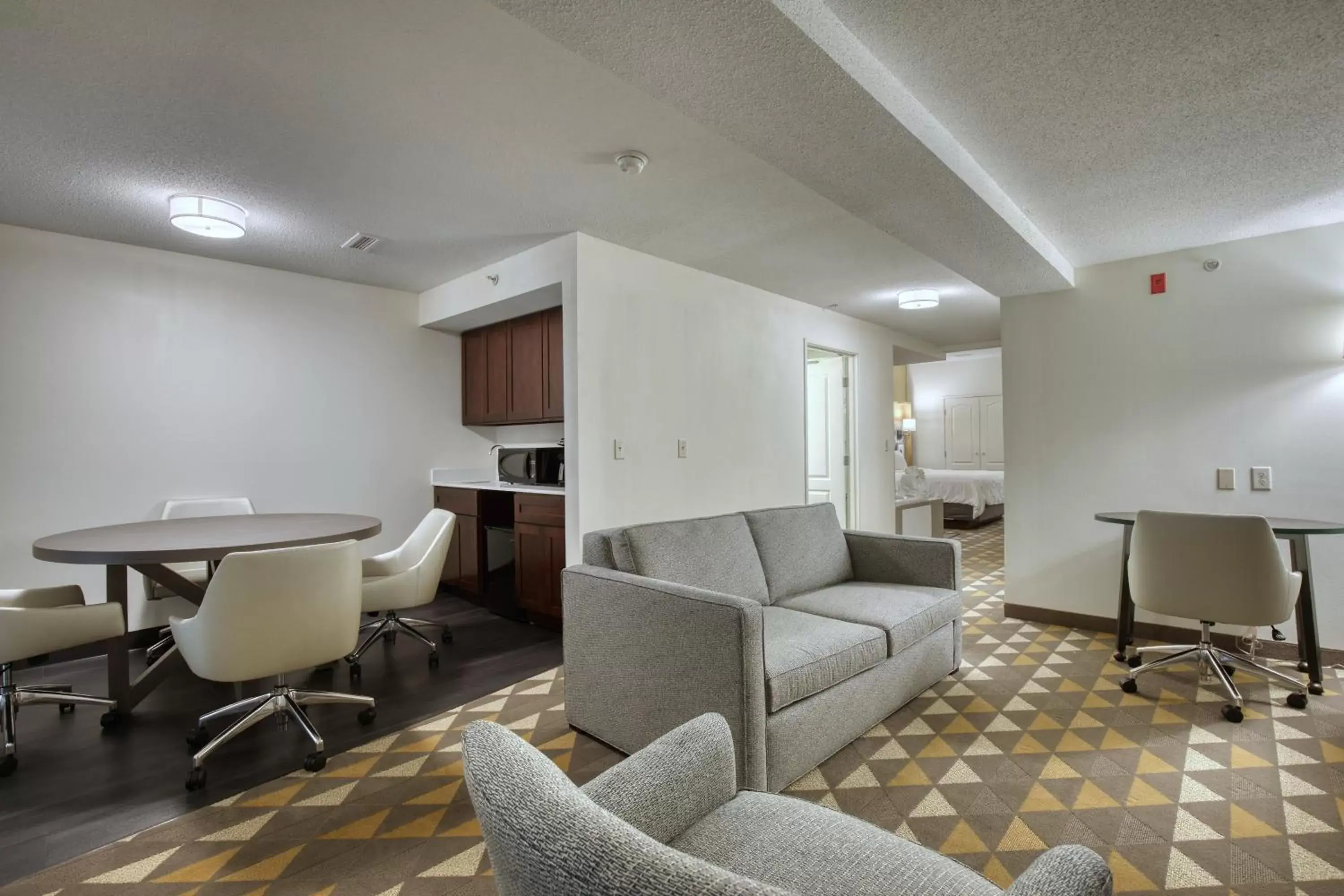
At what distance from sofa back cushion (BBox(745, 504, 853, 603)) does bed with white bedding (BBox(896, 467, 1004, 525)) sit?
5570 mm

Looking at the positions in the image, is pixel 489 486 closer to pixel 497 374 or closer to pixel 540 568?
pixel 497 374

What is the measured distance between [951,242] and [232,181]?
3.43 metres

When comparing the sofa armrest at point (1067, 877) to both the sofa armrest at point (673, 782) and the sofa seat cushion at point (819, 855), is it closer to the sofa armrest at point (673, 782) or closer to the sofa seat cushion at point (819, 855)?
the sofa seat cushion at point (819, 855)

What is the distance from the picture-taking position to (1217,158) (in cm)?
248

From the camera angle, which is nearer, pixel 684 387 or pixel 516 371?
pixel 684 387

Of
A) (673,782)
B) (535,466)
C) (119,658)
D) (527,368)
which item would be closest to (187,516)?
(119,658)

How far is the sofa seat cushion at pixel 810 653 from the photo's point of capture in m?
2.00

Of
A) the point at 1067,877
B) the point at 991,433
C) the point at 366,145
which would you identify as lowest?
the point at 1067,877

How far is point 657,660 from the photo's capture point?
210 cm

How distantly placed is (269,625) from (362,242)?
245 centimetres

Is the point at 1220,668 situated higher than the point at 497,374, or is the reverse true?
the point at 497,374

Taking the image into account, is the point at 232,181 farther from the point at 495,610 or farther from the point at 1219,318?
the point at 1219,318

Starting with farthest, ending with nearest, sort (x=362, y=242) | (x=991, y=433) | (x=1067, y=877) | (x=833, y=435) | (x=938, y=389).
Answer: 1. (x=938, y=389)
2. (x=991, y=433)
3. (x=833, y=435)
4. (x=362, y=242)
5. (x=1067, y=877)

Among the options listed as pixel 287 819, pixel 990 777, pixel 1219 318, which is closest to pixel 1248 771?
pixel 990 777
